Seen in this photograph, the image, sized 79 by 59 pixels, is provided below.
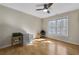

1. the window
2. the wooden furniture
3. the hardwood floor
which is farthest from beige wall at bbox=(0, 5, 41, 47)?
the window

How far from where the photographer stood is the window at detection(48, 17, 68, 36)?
519 cm

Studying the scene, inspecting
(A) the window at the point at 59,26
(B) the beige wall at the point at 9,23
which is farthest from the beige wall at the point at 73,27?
(B) the beige wall at the point at 9,23

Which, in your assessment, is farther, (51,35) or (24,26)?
(51,35)

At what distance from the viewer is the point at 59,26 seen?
563 centimetres

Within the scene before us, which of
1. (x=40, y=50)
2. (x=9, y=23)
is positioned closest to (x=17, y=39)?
(x=9, y=23)

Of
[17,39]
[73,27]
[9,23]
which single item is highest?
[9,23]

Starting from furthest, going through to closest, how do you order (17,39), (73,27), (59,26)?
(59,26), (73,27), (17,39)

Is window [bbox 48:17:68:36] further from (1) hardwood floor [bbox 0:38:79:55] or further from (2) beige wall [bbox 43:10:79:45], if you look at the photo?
(1) hardwood floor [bbox 0:38:79:55]

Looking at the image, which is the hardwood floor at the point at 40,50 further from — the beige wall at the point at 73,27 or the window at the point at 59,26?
the window at the point at 59,26

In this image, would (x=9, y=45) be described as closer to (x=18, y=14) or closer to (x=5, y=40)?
(x=5, y=40)

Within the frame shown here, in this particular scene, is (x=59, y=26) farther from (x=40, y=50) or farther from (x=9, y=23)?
(x=9, y=23)
